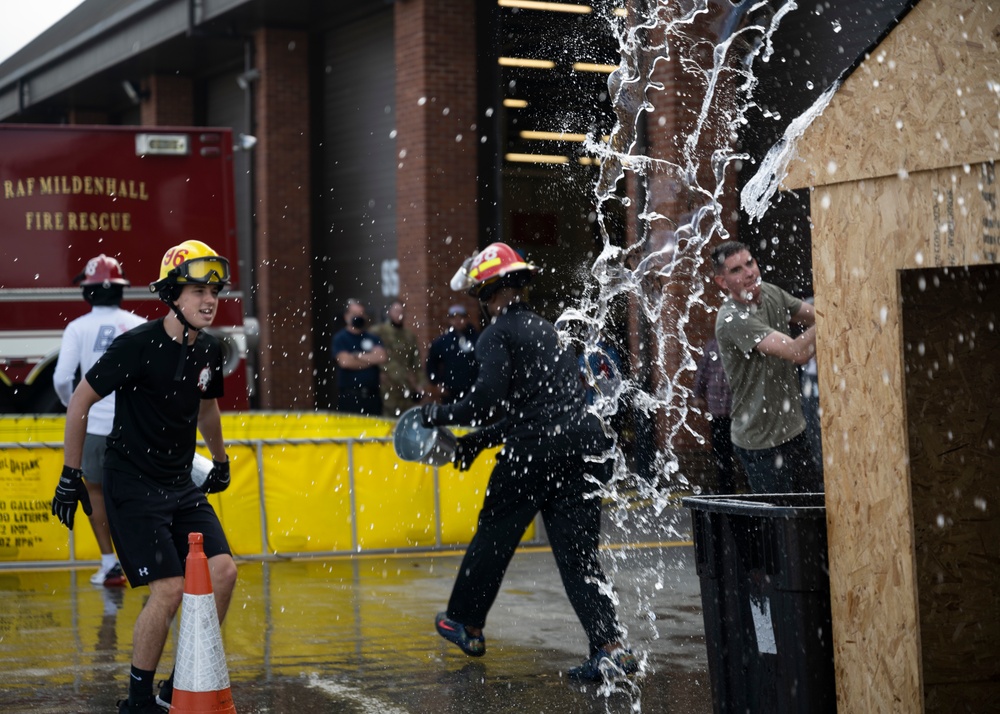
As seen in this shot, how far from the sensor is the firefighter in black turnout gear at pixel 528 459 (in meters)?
6.48

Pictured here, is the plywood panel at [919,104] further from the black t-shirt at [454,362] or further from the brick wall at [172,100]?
the brick wall at [172,100]

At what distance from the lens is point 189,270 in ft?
18.9

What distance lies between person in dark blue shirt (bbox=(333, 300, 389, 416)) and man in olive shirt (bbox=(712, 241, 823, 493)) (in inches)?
320

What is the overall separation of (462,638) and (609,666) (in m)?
0.81

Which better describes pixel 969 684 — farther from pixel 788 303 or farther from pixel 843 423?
pixel 788 303

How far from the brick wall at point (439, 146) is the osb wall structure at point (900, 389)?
477 inches

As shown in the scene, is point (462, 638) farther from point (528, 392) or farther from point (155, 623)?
point (155, 623)

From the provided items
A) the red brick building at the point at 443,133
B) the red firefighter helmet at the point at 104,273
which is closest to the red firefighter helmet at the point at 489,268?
the red firefighter helmet at the point at 104,273

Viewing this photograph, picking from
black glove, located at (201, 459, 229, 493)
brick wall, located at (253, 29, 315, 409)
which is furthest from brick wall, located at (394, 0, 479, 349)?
black glove, located at (201, 459, 229, 493)

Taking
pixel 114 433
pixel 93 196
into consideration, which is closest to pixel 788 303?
pixel 114 433

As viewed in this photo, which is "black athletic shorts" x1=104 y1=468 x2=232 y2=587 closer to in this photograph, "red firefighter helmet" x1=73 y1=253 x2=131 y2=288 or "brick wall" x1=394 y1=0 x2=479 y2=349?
"red firefighter helmet" x1=73 y1=253 x2=131 y2=288

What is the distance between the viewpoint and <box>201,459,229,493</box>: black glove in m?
6.38

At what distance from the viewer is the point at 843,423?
4.59 meters

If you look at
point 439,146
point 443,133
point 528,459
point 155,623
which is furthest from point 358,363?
point 155,623
